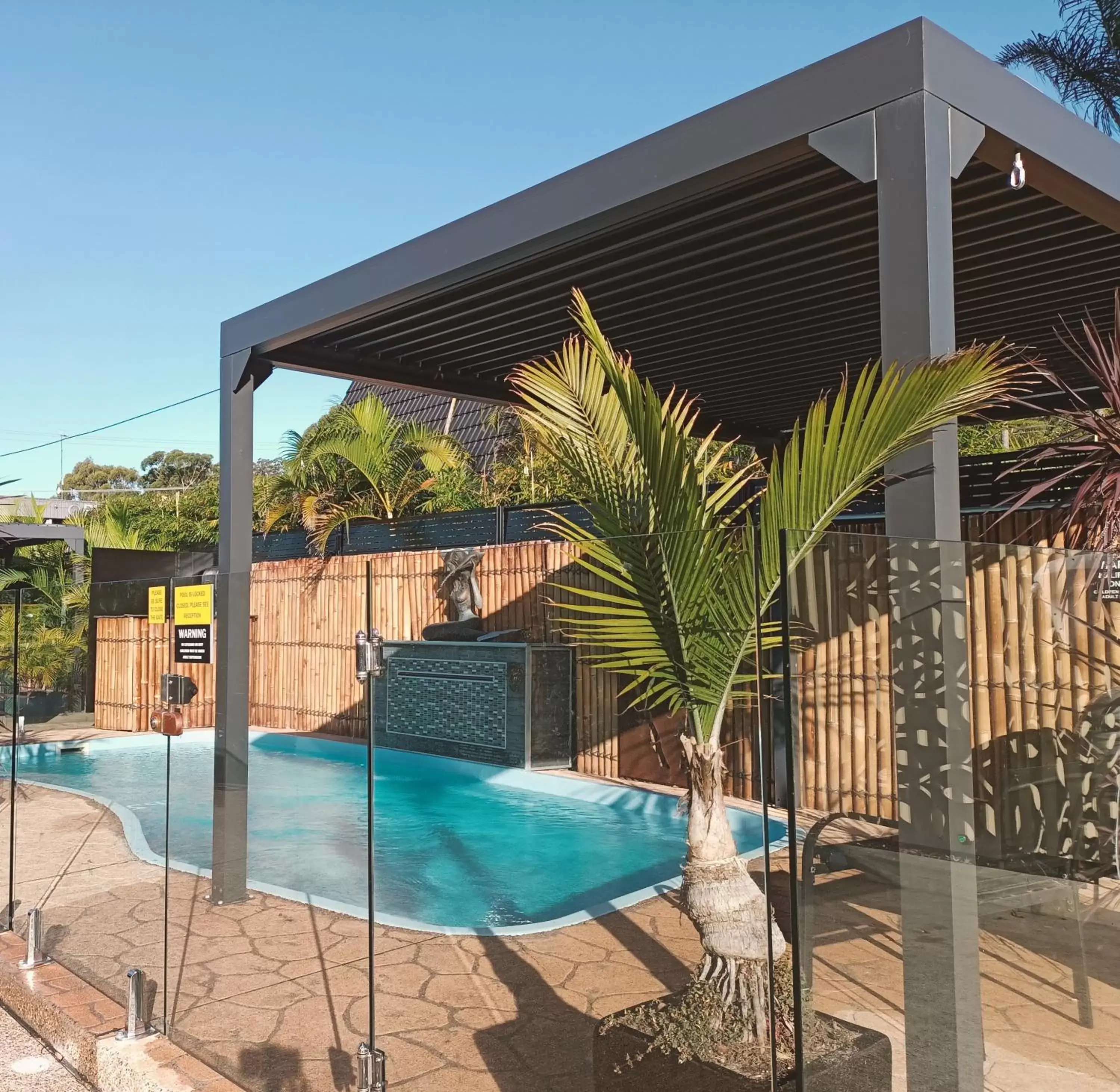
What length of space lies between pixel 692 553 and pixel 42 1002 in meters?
3.34

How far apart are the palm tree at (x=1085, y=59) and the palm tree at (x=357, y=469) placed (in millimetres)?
16328

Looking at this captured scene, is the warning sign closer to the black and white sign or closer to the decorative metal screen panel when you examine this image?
the decorative metal screen panel

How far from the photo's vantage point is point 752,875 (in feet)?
9.32

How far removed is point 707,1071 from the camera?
242 cm

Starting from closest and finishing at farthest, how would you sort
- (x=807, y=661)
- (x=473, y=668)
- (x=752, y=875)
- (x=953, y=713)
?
(x=807, y=661) → (x=953, y=713) → (x=752, y=875) → (x=473, y=668)

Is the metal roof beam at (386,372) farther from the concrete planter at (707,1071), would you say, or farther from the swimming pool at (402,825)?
the concrete planter at (707,1071)

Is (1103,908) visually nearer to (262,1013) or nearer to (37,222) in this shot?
(262,1013)

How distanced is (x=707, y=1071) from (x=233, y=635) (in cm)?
286

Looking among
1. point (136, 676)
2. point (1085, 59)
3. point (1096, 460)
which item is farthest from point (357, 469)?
point (1085, 59)

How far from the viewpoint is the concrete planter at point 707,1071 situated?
1844 millimetres

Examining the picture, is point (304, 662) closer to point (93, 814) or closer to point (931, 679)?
point (93, 814)

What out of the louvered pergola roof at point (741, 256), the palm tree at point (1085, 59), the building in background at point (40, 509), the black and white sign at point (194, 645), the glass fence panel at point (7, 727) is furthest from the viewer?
the palm tree at point (1085, 59)

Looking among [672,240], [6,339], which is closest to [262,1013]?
[672,240]

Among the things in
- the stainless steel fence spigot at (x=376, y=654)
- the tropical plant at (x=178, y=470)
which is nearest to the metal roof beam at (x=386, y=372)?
the stainless steel fence spigot at (x=376, y=654)
